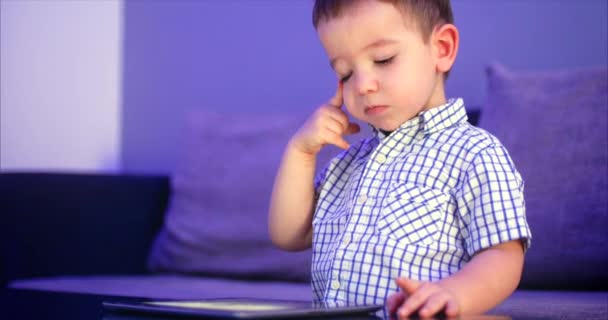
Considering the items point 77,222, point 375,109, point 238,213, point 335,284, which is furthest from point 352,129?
point 77,222

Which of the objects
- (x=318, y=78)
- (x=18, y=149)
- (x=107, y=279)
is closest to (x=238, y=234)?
(x=107, y=279)

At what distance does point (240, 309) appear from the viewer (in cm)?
79

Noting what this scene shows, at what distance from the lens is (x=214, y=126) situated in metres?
2.33

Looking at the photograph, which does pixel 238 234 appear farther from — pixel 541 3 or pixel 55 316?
pixel 55 316

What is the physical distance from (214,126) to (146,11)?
0.67 metres

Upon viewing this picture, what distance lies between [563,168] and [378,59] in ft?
2.15

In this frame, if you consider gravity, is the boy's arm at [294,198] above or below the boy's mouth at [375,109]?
below

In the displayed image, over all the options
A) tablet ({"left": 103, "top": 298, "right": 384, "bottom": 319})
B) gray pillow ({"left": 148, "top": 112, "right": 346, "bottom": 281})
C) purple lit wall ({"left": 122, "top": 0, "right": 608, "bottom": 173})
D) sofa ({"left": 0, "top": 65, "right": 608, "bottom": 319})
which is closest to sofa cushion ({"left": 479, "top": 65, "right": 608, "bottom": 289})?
sofa ({"left": 0, "top": 65, "right": 608, "bottom": 319})

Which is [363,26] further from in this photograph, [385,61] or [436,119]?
[436,119]

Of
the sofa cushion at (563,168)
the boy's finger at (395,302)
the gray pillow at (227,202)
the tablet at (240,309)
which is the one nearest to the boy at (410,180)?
the boy's finger at (395,302)

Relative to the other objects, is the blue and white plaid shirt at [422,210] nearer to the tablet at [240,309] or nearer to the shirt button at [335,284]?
the shirt button at [335,284]

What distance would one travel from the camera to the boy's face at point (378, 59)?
116cm

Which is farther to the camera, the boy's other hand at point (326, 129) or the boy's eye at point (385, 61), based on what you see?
the boy's other hand at point (326, 129)

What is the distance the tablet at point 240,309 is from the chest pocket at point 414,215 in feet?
0.91
